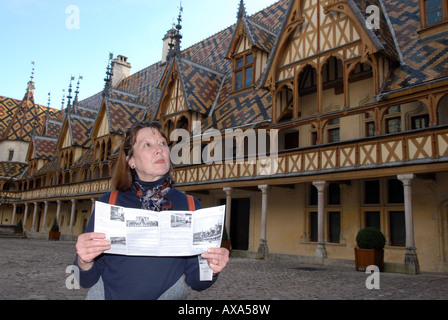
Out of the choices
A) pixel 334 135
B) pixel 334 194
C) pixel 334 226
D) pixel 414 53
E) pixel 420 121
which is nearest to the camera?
pixel 420 121

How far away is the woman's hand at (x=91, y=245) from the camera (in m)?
2.03

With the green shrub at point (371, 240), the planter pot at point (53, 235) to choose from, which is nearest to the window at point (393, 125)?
the green shrub at point (371, 240)

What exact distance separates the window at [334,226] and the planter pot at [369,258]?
13.7 ft

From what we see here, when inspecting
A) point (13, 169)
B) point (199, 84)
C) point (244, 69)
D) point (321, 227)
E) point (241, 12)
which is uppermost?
point (241, 12)

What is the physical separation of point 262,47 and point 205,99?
14.7 ft

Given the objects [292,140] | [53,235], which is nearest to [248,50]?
[292,140]

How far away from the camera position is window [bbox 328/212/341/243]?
15.9 m

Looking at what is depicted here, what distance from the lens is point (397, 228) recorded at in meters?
14.1

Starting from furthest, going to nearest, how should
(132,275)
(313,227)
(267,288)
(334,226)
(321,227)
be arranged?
(313,227) < (334,226) < (321,227) < (267,288) < (132,275)

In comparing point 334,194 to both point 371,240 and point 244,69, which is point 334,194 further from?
point 244,69

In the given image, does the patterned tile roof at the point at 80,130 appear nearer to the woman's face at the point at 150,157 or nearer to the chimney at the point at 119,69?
the chimney at the point at 119,69

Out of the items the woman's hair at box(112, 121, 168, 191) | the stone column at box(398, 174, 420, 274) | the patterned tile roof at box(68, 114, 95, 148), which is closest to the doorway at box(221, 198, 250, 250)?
the stone column at box(398, 174, 420, 274)

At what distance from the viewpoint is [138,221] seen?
206 centimetres

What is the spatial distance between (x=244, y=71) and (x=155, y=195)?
19.3 metres
